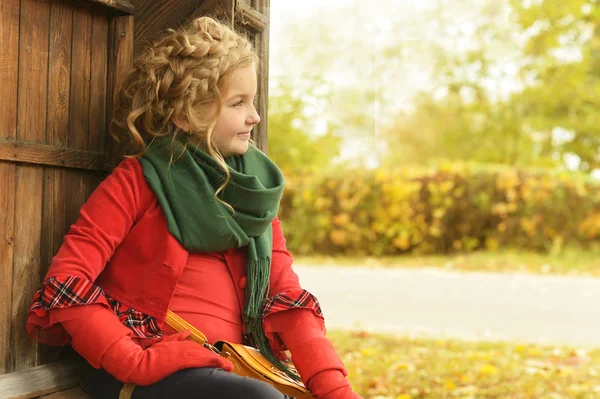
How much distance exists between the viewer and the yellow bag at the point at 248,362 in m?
2.08

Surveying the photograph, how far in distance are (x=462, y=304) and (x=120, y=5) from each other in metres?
6.47

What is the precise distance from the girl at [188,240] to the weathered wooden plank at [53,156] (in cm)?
12

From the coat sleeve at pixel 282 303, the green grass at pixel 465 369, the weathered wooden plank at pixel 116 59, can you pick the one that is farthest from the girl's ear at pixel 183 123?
the green grass at pixel 465 369

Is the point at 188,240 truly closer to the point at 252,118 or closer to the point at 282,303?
the point at 282,303

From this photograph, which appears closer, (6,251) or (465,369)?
(6,251)

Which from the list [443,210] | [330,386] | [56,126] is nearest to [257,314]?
[330,386]

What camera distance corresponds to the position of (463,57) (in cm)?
1820

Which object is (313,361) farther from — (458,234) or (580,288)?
(458,234)

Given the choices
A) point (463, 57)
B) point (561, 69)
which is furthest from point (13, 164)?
point (463, 57)

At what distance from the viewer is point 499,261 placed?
11.1 meters

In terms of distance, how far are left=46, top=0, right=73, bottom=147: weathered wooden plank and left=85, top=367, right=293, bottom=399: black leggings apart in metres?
0.81

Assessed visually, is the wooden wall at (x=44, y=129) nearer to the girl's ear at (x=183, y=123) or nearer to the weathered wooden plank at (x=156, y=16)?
the weathered wooden plank at (x=156, y=16)

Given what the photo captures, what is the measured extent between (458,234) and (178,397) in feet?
36.1

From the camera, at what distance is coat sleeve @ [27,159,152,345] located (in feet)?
6.30
